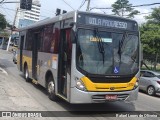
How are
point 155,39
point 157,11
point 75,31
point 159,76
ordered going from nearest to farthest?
point 75,31
point 159,76
point 155,39
point 157,11

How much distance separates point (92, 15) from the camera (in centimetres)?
984

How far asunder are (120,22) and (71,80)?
2.54 m

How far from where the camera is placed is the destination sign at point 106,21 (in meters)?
9.67

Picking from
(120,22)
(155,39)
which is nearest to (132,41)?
(120,22)

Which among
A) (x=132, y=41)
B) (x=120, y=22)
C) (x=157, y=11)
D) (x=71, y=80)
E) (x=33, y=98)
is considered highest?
(x=157, y=11)

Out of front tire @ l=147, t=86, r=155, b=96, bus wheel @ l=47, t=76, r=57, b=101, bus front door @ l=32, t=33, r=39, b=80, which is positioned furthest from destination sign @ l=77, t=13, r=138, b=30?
front tire @ l=147, t=86, r=155, b=96

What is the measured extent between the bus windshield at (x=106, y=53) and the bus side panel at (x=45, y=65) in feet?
5.79

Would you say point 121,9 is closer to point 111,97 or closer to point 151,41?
point 151,41

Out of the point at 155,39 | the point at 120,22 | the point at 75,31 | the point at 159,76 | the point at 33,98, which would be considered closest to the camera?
the point at 75,31

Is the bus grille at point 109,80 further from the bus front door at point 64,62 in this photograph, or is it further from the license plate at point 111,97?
the bus front door at point 64,62

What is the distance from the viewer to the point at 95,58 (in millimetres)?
9461

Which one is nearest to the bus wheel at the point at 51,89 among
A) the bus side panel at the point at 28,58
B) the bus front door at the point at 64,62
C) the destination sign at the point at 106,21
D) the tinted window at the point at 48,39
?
the bus front door at the point at 64,62

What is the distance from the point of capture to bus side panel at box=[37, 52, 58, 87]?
11047mm

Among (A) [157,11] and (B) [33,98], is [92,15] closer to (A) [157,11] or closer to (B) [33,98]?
(B) [33,98]
